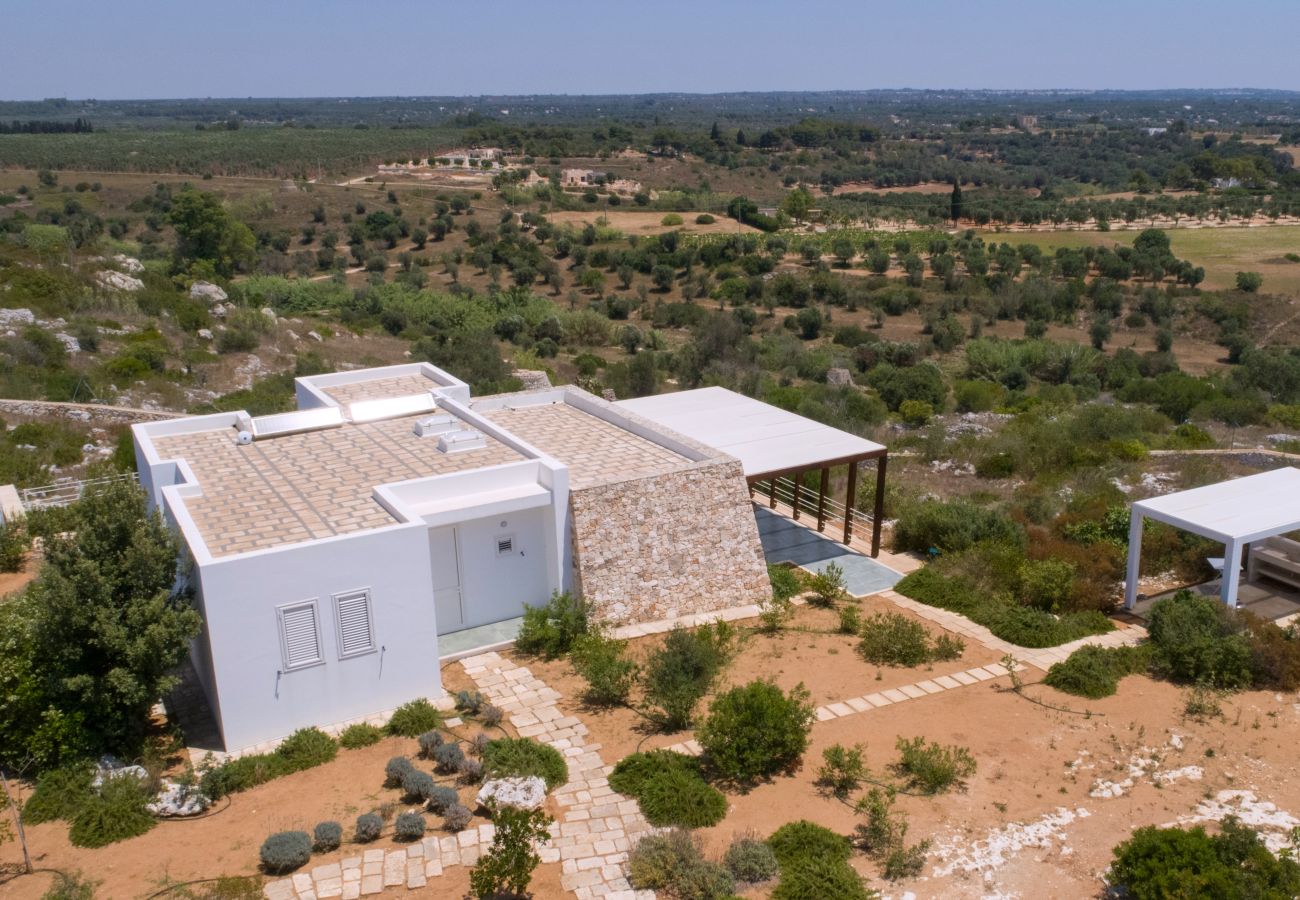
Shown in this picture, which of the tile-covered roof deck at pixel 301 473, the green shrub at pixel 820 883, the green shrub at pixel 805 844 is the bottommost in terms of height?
the green shrub at pixel 805 844

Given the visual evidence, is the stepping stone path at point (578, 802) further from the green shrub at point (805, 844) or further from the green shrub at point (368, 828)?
the green shrub at point (368, 828)

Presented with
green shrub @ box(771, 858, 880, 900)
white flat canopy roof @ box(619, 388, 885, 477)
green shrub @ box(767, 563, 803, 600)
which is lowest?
green shrub @ box(767, 563, 803, 600)

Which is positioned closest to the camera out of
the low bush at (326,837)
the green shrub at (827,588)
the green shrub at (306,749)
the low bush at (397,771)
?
the low bush at (326,837)

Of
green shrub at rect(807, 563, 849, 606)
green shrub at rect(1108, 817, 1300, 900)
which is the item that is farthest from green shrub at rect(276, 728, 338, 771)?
green shrub at rect(1108, 817, 1300, 900)

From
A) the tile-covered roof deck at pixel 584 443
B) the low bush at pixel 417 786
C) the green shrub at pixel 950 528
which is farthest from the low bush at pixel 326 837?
the green shrub at pixel 950 528

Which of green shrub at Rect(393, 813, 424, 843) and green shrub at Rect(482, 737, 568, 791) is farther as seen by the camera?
green shrub at Rect(482, 737, 568, 791)

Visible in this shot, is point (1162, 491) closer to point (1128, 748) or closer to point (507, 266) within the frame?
point (1128, 748)

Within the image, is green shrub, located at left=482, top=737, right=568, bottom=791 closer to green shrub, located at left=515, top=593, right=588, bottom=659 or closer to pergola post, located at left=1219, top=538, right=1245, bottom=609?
green shrub, located at left=515, top=593, right=588, bottom=659
